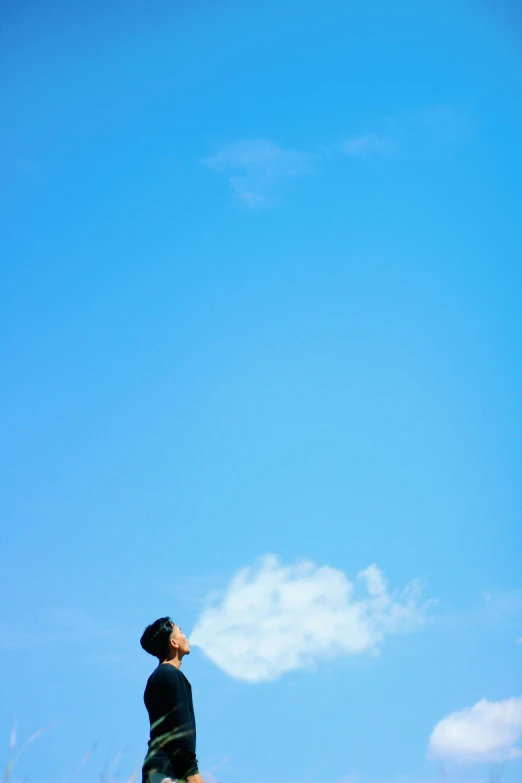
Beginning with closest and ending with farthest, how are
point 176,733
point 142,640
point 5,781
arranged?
point 5,781, point 176,733, point 142,640

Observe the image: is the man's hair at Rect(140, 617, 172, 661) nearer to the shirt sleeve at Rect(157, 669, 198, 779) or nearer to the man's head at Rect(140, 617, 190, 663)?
the man's head at Rect(140, 617, 190, 663)

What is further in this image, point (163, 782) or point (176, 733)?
point (176, 733)

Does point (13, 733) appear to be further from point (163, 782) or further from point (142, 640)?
point (142, 640)

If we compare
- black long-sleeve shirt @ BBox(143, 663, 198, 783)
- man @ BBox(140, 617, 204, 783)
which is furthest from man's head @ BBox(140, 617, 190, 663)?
black long-sleeve shirt @ BBox(143, 663, 198, 783)

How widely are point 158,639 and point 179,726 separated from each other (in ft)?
2.24

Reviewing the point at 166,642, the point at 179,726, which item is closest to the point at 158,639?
the point at 166,642

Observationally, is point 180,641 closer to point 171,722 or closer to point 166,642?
point 166,642

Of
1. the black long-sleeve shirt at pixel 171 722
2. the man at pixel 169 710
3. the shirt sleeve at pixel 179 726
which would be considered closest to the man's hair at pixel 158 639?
the man at pixel 169 710

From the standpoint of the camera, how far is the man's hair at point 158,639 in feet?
21.6

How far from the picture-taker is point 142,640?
21.8 ft

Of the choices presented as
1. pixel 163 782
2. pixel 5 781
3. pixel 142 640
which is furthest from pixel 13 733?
pixel 142 640

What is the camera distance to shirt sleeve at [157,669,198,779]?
20.0 feet

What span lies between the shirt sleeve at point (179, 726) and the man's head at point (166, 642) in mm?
172

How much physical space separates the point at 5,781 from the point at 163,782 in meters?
1.79
